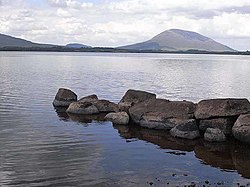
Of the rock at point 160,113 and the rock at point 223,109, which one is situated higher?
the rock at point 223,109

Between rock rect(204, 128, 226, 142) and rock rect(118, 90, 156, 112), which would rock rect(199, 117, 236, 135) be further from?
rock rect(118, 90, 156, 112)

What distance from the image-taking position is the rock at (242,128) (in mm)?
25531

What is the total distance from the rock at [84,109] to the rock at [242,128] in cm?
1368

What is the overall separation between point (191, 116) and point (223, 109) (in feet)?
8.42

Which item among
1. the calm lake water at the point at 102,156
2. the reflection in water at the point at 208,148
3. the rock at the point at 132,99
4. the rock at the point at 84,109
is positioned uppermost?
the rock at the point at 132,99

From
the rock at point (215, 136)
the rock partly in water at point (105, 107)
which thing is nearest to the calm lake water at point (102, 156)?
the rock at point (215, 136)

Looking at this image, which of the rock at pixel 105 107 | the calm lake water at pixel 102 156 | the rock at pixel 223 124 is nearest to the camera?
the calm lake water at pixel 102 156

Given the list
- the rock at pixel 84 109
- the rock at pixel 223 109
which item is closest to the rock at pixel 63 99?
the rock at pixel 84 109

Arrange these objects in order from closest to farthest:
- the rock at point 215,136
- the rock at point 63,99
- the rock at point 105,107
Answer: the rock at point 215,136 < the rock at point 105,107 < the rock at point 63,99

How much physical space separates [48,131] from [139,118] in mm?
7157

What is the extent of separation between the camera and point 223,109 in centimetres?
2783

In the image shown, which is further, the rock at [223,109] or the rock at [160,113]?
the rock at [160,113]

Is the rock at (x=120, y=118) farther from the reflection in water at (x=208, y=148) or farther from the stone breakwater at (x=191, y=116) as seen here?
the reflection in water at (x=208, y=148)

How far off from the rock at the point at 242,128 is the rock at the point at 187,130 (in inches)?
105
